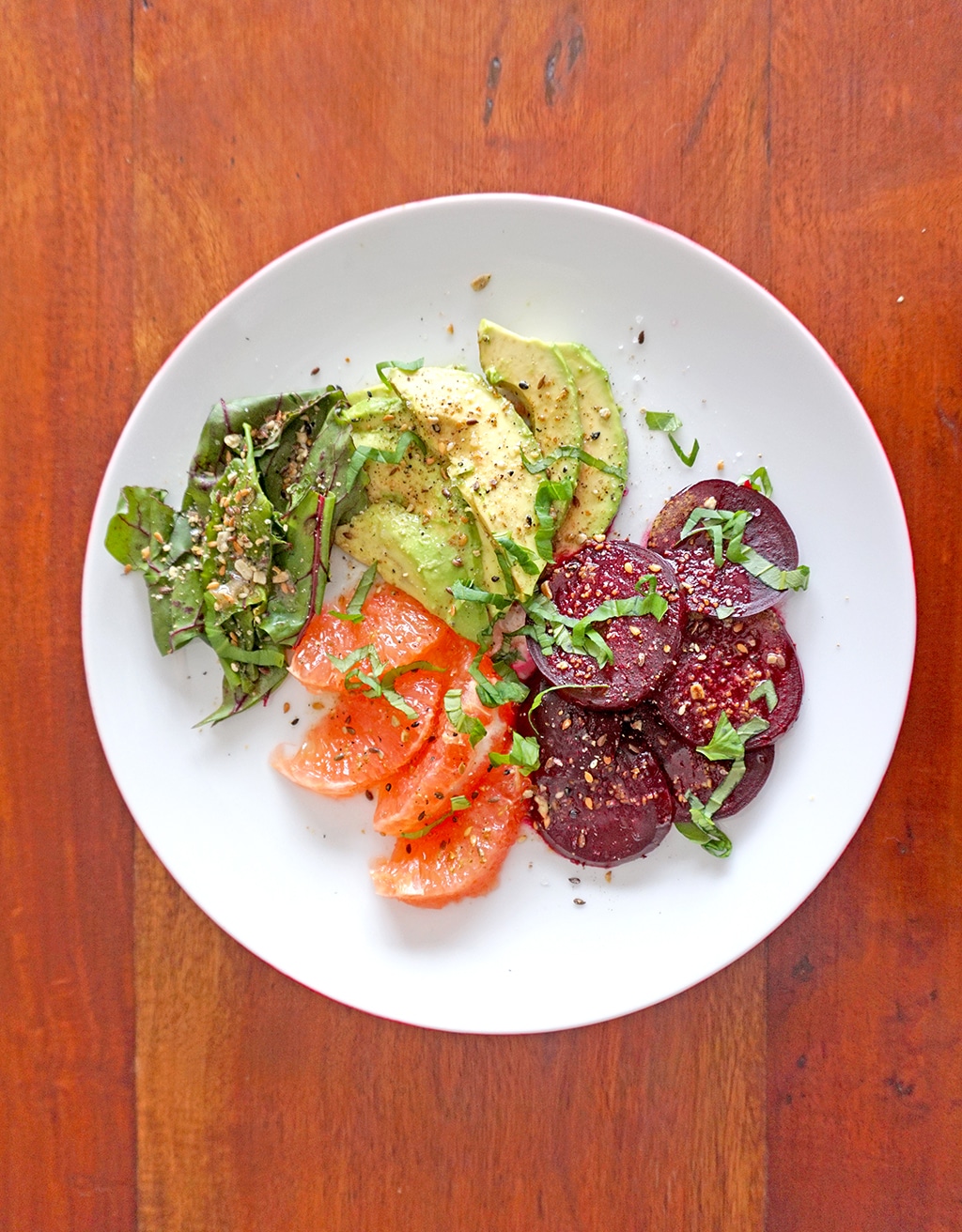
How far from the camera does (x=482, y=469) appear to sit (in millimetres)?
1572

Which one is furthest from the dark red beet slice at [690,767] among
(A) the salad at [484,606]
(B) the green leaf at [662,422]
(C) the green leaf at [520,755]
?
(B) the green leaf at [662,422]

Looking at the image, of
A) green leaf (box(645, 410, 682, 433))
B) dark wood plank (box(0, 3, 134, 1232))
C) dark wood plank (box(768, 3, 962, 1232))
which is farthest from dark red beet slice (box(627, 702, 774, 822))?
dark wood plank (box(0, 3, 134, 1232))

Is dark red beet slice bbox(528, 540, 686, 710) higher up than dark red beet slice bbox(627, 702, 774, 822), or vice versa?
dark red beet slice bbox(528, 540, 686, 710)

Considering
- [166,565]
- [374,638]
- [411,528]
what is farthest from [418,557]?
[166,565]

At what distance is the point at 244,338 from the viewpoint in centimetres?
165

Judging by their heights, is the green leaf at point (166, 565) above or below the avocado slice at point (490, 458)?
below

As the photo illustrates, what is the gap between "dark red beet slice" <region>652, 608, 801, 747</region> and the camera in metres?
1.60

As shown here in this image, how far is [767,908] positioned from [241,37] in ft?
7.02

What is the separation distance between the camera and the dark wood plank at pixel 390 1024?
66.6 inches

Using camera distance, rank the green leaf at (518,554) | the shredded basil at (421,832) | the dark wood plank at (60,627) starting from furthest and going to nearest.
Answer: the dark wood plank at (60,627) < the shredded basil at (421,832) < the green leaf at (518,554)

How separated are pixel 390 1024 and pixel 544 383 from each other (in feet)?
4.68

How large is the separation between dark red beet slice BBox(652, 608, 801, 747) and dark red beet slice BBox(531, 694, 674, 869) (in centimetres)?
12

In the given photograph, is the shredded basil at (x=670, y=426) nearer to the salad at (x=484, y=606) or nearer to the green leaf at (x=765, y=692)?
the salad at (x=484, y=606)

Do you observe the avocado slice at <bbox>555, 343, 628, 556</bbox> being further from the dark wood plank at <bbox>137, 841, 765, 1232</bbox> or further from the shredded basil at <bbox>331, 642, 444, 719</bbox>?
the dark wood plank at <bbox>137, 841, 765, 1232</bbox>
